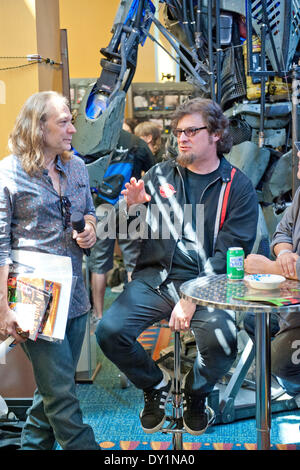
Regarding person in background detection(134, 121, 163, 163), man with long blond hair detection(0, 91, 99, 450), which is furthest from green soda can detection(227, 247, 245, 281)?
person in background detection(134, 121, 163, 163)

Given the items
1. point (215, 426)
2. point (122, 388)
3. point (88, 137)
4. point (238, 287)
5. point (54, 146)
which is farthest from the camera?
point (122, 388)

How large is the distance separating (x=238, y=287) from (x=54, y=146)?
0.95 m

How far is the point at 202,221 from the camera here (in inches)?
111

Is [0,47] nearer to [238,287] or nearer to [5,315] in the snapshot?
[5,315]

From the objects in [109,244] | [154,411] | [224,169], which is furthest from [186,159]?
[109,244]

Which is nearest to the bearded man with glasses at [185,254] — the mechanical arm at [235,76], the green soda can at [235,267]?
the green soda can at [235,267]

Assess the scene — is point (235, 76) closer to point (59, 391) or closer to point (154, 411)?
point (154, 411)

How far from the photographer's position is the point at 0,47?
318 centimetres

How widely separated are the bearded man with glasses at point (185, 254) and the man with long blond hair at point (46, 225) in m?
0.32

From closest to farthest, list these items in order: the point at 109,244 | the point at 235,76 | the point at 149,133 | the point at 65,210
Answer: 1. the point at 65,210
2. the point at 235,76
3. the point at 109,244
4. the point at 149,133

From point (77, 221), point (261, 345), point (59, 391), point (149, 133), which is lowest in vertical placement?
point (59, 391)

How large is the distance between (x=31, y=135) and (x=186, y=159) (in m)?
0.90

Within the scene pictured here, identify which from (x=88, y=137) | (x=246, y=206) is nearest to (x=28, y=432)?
(x=246, y=206)

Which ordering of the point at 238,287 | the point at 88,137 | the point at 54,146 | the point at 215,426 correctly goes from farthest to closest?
the point at 88,137, the point at 215,426, the point at 54,146, the point at 238,287
